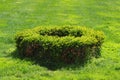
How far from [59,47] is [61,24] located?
7.98 meters

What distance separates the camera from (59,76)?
1168cm

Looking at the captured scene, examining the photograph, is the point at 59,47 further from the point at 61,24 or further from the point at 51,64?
the point at 61,24

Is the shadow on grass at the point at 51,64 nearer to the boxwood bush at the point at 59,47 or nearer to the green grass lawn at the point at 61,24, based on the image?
the boxwood bush at the point at 59,47

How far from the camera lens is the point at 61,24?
2050cm

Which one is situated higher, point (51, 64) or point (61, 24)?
point (51, 64)

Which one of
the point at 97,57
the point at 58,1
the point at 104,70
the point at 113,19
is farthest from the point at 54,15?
the point at 104,70

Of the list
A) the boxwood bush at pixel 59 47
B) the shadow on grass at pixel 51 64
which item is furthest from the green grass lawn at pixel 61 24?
the boxwood bush at pixel 59 47

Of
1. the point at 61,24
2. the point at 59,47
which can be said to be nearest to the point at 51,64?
the point at 59,47

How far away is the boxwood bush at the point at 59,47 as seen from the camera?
499 inches

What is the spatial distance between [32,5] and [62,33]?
11795 mm

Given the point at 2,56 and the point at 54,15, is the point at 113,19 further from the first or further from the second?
the point at 2,56

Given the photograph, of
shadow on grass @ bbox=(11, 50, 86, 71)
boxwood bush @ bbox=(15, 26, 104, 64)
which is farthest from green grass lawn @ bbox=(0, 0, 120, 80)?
boxwood bush @ bbox=(15, 26, 104, 64)

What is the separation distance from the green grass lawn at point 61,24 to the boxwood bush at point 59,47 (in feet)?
1.41

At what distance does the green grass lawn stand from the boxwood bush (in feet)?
1.41
